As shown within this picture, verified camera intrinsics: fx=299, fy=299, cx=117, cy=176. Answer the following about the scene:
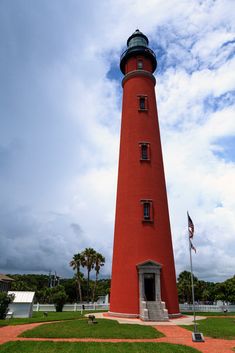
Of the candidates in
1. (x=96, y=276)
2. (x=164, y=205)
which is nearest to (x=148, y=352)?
(x=164, y=205)

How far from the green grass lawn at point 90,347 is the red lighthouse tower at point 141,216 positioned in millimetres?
8905

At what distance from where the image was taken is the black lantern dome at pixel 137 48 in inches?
1112

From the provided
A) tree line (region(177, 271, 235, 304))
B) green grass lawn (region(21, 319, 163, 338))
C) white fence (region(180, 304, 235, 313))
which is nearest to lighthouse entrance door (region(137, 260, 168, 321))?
green grass lawn (region(21, 319, 163, 338))

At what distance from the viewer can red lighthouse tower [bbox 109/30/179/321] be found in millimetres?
21703

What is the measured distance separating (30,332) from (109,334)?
3892 mm

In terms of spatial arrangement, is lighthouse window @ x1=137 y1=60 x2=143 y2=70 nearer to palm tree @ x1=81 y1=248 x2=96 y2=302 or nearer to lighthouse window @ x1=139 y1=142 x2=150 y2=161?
lighthouse window @ x1=139 y1=142 x2=150 y2=161

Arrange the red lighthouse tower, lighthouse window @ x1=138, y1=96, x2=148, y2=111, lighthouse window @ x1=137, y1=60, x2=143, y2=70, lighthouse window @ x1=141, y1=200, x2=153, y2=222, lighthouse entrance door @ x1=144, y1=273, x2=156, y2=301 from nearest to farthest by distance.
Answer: the red lighthouse tower
lighthouse entrance door @ x1=144, y1=273, x2=156, y2=301
lighthouse window @ x1=141, y1=200, x2=153, y2=222
lighthouse window @ x1=138, y1=96, x2=148, y2=111
lighthouse window @ x1=137, y1=60, x2=143, y2=70

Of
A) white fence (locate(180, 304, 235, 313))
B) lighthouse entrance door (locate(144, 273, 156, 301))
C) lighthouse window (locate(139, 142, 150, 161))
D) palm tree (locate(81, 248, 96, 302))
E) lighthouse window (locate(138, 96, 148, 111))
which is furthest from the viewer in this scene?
palm tree (locate(81, 248, 96, 302))

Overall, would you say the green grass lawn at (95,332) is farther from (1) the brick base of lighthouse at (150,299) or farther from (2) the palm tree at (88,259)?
(2) the palm tree at (88,259)

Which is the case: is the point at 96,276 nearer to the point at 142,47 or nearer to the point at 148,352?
the point at 142,47

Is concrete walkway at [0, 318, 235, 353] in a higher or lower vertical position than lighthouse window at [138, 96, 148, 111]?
lower

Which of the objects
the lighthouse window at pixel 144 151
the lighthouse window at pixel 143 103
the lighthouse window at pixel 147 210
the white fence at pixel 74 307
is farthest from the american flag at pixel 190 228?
the white fence at pixel 74 307

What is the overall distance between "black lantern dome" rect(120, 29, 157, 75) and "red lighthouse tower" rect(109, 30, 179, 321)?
5.0 inches

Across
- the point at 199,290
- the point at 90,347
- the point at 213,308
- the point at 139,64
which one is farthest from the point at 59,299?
the point at 199,290
